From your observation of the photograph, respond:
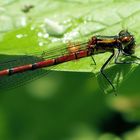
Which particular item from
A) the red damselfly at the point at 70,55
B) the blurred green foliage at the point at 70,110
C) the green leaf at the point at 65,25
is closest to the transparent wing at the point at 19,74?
the red damselfly at the point at 70,55

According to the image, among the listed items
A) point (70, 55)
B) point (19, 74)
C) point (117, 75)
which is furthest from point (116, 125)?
point (117, 75)

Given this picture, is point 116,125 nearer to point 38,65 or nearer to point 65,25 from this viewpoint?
point 38,65

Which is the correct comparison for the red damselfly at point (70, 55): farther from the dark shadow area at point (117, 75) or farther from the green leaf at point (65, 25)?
the green leaf at point (65, 25)

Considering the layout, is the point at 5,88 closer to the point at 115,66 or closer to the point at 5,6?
the point at 5,6

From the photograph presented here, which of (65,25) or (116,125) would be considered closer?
(65,25)

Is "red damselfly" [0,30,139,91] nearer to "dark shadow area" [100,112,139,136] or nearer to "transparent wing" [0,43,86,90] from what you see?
"transparent wing" [0,43,86,90]

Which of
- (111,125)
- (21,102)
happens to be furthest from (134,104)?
(21,102)

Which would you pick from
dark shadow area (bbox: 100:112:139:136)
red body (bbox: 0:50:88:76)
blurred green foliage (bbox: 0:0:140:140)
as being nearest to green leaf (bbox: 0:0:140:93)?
red body (bbox: 0:50:88:76)
